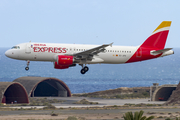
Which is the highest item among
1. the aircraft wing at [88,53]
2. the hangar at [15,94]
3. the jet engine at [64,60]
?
the aircraft wing at [88,53]

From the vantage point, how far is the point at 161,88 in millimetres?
105688

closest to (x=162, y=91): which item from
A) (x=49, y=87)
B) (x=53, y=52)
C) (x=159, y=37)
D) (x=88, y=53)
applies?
(x=49, y=87)

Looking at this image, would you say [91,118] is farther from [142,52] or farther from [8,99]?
[8,99]

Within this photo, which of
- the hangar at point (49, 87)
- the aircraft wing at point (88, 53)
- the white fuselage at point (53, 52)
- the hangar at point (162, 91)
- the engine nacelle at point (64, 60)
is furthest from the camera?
the hangar at point (49, 87)

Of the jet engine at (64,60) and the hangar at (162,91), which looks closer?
the jet engine at (64,60)

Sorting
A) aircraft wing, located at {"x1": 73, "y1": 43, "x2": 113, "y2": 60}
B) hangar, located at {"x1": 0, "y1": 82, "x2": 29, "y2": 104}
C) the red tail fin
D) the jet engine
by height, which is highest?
the red tail fin

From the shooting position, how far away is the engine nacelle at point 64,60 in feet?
177

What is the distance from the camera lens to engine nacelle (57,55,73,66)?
5409cm

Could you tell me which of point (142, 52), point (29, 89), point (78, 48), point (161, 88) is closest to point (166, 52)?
point (142, 52)

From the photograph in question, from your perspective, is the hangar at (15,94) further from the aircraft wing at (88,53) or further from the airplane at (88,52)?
the aircraft wing at (88,53)

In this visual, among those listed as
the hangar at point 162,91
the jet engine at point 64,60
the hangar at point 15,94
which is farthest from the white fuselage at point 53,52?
the hangar at point 162,91

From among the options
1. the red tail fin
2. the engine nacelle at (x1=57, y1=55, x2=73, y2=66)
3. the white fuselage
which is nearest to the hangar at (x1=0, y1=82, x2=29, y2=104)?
the white fuselage

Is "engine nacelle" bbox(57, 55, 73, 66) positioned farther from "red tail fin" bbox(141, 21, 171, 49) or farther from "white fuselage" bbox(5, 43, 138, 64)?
"red tail fin" bbox(141, 21, 171, 49)

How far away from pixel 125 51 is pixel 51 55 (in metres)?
13.1
